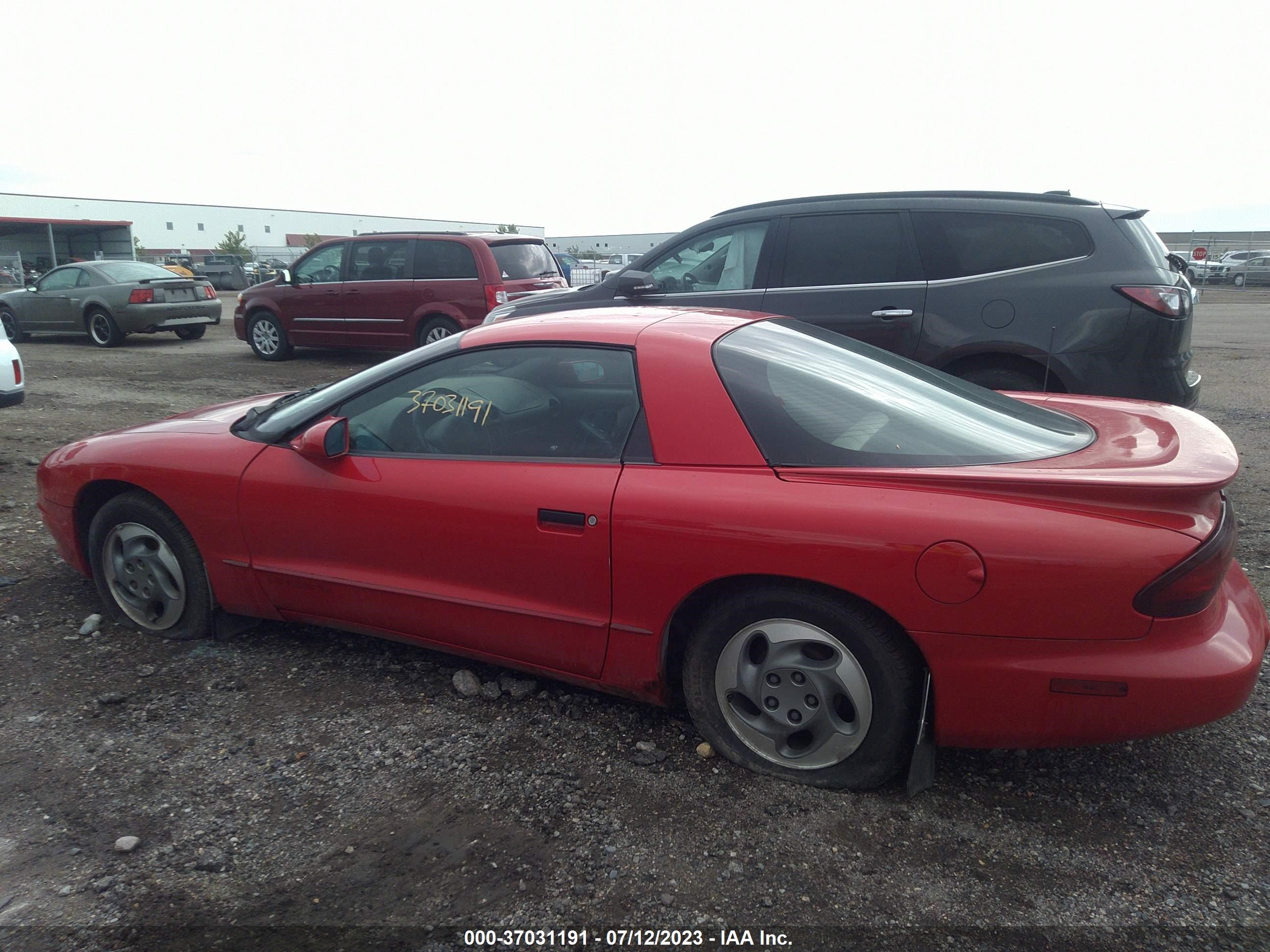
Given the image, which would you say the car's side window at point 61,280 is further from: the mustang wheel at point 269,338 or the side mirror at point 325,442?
the side mirror at point 325,442

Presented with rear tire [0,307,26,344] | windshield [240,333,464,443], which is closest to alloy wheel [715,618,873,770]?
windshield [240,333,464,443]

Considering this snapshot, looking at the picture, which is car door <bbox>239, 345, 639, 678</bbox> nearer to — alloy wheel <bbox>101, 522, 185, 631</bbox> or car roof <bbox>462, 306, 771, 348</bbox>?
car roof <bbox>462, 306, 771, 348</bbox>

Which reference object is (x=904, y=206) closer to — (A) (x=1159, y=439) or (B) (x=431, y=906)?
(A) (x=1159, y=439)

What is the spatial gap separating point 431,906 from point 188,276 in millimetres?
16341

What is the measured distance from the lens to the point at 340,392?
3.39 meters

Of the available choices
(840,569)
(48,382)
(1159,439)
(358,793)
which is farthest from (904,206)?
(48,382)

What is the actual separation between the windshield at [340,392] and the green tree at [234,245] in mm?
63745

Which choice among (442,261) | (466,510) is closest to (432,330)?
(442,261)

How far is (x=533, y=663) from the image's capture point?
3.00m

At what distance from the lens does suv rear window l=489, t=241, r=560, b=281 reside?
36.3ft

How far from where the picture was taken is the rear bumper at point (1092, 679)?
224cm

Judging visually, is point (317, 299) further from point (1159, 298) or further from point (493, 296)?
point (1159, 298)

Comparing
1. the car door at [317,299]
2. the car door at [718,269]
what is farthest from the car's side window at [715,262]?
the car door at [317,299]

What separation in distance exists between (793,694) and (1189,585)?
3.44 feet
